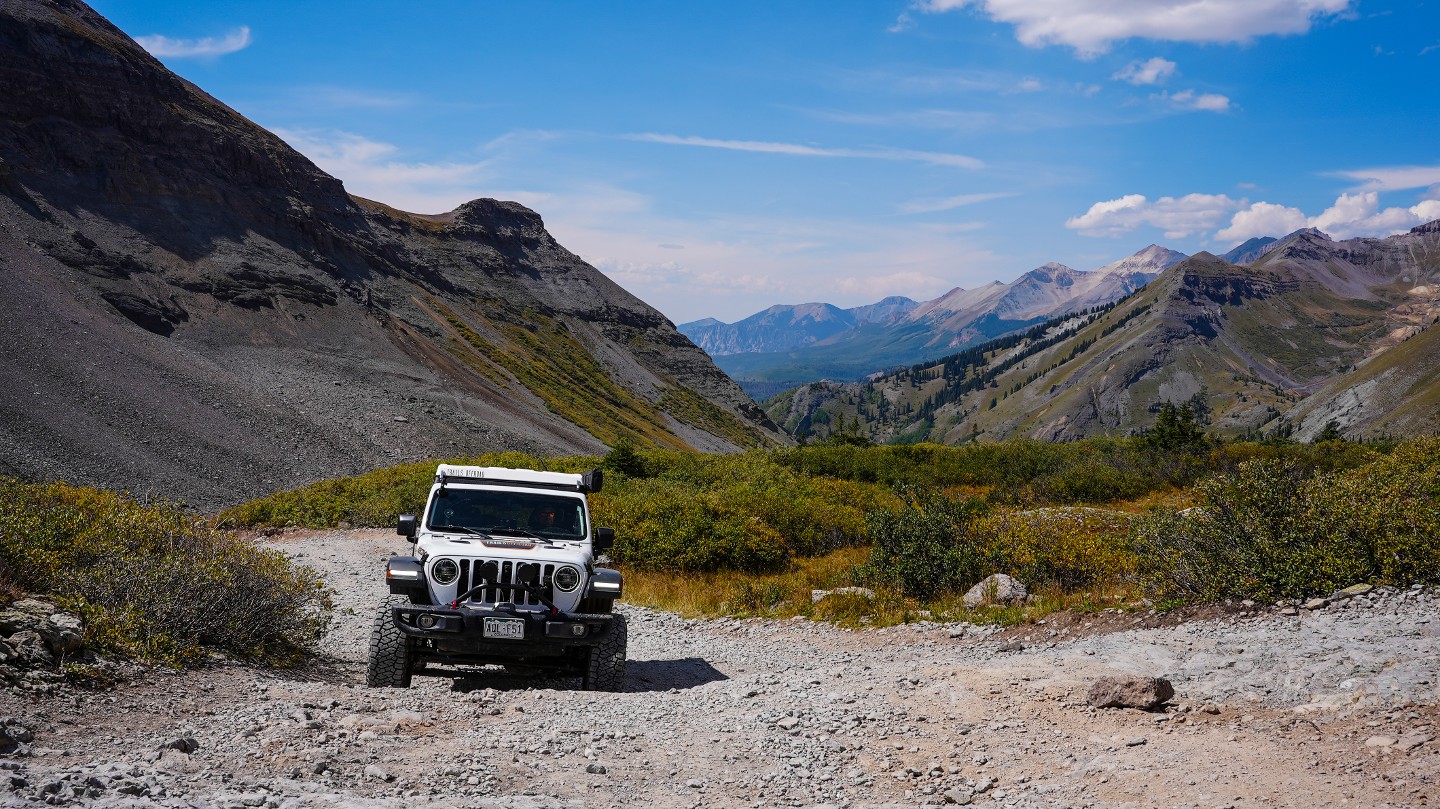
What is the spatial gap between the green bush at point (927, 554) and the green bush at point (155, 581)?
9267 millimetres

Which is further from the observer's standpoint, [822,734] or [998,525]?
[998,525]

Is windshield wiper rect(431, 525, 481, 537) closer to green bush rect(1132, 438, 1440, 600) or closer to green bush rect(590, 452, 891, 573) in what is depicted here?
green bush rect(590, 452, 891, 573)

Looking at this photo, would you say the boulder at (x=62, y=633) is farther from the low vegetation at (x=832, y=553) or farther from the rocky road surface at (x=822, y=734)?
the rocky road surface at (x=822, y=734)

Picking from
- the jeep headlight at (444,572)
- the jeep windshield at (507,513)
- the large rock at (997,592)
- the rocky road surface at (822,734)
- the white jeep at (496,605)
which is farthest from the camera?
Answer: the large rock at (997,592)

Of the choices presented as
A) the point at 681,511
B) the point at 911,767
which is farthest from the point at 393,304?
the point at 911,767

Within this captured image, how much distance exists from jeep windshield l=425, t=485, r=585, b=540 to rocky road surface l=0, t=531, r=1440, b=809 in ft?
5.89

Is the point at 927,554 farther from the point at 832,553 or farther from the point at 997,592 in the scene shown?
the point at 832,553

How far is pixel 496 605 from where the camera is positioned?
878 centimetres

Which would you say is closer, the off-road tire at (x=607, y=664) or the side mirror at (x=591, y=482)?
the off-road tire at (x=607, y=664)

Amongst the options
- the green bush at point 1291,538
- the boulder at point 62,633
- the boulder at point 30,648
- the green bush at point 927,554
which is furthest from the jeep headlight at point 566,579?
the green bush at point 1291,538

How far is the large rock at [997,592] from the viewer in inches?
516

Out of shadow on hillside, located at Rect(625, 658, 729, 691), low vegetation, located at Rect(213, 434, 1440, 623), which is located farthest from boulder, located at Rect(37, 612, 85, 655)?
low vegetation, located at Rect(213, 434, 1440, 623)

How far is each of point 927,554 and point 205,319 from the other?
6076 cm

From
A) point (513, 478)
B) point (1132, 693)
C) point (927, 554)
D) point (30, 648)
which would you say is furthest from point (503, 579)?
point (927, 554)
